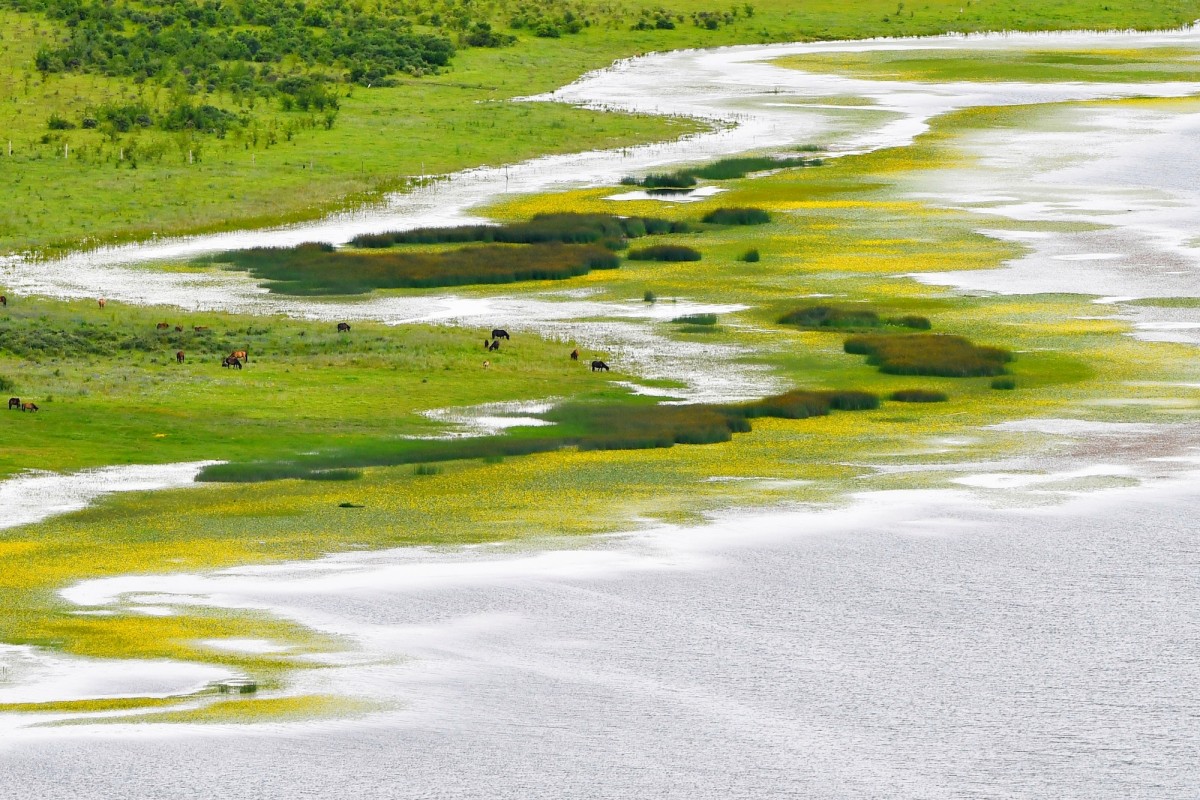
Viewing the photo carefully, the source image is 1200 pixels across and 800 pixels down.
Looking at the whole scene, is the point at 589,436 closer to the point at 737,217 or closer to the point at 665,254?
the point at 665,254

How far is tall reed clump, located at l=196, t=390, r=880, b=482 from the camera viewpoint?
3141cm

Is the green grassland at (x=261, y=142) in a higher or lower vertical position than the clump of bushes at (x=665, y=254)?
higher

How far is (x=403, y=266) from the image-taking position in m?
52.0

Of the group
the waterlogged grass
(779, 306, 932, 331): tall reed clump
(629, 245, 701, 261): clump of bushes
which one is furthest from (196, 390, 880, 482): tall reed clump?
the waterlogged grass

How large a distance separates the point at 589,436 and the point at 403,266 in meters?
19.0

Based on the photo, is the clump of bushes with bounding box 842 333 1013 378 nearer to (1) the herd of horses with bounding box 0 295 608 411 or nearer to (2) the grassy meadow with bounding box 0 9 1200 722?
(2) the grassy meadow with bounding box 0 9 1200 722

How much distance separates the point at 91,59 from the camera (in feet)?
249

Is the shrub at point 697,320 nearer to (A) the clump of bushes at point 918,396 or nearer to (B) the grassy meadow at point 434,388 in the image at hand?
(B) the grassy meadow at point 434,388

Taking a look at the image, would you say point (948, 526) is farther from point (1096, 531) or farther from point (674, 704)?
point (674, 704)

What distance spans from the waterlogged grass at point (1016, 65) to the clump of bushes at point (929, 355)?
55.0 metres

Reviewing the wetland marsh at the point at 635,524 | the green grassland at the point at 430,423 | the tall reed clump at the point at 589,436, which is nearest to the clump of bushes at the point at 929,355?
the wetland marsh at the point at 635,524

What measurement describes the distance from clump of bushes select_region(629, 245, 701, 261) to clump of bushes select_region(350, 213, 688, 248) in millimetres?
1993

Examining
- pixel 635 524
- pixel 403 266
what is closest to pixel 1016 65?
pixel 403 266

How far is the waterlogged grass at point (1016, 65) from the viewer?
319ft
